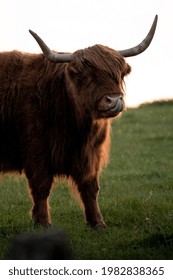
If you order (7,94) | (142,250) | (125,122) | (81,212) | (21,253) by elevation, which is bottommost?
(125,122)

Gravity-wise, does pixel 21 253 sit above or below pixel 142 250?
above

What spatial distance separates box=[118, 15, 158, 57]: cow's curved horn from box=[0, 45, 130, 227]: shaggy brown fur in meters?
0.26

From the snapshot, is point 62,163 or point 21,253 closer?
point 21,253

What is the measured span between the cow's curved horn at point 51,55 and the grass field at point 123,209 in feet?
5.78

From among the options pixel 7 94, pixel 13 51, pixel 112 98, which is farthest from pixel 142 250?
pixel 13 51

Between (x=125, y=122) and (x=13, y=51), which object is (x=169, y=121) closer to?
(x=125, y=122)

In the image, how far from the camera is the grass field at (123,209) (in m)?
6.12

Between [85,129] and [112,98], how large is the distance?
0.70 metres

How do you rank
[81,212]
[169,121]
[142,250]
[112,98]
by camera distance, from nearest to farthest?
1. [142,250]
2. [112,98]
3. [81,212]
4. [169,121]

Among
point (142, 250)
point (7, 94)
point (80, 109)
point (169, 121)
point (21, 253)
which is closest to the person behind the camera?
point (21, 253)

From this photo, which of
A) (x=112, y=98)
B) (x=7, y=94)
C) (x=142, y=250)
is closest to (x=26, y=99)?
(x=7, y=94)

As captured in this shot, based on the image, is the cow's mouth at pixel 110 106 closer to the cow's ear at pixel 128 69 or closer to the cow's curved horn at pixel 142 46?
the cow's ear at pixel 128 69

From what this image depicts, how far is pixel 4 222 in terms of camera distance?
25.2 ft

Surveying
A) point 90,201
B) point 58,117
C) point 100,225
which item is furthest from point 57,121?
point 100,225
